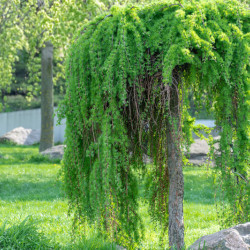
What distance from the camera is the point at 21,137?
62.7 ft

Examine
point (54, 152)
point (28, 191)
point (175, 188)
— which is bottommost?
point (28, 191)

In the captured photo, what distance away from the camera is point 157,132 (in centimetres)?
449

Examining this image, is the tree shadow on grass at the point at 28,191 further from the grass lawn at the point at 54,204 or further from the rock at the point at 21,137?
the rock at the point at 21,137

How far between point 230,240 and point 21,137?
55.7 ft

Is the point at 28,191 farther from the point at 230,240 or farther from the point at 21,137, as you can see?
the point at 21,137

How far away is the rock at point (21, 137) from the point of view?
1870cm

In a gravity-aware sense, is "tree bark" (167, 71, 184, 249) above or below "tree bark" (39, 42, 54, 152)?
below

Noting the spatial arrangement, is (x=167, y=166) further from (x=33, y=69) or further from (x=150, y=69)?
(x=33, y=69)

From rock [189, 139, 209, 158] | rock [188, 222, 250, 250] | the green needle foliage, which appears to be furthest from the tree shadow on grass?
rock [189, 139, 209, 158]

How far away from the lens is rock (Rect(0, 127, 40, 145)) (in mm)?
18703

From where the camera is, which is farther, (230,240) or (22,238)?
(22,238)

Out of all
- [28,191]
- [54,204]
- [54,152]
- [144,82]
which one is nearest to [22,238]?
[144,82]

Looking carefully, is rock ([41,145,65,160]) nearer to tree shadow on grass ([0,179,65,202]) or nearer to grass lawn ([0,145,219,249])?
grass lawn ([0,145,219,249])

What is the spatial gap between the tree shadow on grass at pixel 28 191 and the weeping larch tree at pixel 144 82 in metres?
3.72
